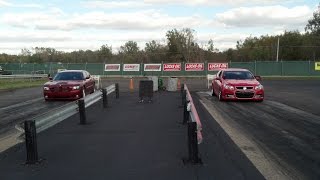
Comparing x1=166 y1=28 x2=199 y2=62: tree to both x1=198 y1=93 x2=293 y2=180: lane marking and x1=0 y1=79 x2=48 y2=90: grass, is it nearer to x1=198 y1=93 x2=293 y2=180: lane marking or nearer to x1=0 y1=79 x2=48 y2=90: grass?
x1=0 y1=79 x2=48 y2=90: grass

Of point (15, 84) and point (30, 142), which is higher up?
point (30, 142)

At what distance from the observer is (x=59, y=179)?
23.8 feet

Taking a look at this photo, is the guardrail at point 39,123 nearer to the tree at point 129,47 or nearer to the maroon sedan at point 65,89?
the maroon sedan at point 65,89

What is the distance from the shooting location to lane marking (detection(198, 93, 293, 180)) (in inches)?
294

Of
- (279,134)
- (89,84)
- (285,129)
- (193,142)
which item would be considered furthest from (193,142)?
(89,84)

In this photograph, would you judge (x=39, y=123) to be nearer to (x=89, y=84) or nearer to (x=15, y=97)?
(x=89, y=84)

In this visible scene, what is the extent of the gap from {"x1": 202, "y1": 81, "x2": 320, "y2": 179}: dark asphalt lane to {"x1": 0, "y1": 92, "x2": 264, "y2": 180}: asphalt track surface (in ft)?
2.25

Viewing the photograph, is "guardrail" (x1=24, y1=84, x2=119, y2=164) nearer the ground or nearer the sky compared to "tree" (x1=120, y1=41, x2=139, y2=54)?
nearer the ground

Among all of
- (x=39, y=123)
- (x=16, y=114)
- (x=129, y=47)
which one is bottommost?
(x=16, y=114)

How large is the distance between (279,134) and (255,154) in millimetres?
2675

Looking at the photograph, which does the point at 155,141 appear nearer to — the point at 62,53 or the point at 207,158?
the point at 207,158

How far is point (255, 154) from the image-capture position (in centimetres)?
902

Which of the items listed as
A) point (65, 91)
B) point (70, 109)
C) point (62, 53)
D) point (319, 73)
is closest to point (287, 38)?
point (319, 73)

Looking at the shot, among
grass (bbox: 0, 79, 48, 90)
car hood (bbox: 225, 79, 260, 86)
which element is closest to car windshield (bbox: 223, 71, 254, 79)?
car hood (bbox: 225, 79, 260, 86)
